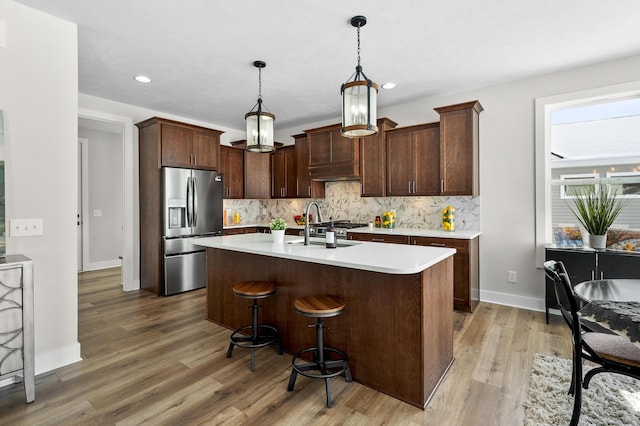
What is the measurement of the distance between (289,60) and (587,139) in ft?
11.3

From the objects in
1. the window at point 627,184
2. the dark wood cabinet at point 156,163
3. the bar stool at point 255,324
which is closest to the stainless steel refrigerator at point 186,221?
the dark wood cabinet at point 156,163

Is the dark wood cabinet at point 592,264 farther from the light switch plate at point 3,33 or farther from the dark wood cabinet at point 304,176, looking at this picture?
the light switch plate at point 3,33

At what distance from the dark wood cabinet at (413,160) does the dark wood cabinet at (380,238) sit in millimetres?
699

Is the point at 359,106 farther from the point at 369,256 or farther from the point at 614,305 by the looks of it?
the point at 614,305

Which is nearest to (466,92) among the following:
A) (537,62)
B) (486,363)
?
(537,62)

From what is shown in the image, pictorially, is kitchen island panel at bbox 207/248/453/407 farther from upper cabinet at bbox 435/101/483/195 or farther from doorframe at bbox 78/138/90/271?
doorframe at bbox 78/138/90/271

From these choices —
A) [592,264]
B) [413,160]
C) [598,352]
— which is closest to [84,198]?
[413,160]

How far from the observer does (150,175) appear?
4.59 meters

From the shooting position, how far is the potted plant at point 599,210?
321cm

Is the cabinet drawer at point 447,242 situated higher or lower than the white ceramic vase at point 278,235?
lower

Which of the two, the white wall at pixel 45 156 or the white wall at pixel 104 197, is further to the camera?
the white wall at pixel 104 197

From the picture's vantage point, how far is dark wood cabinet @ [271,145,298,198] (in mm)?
5816

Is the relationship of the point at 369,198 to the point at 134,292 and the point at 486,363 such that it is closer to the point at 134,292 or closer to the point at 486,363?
the point at 486,363

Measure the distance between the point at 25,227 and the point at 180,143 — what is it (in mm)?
2605
